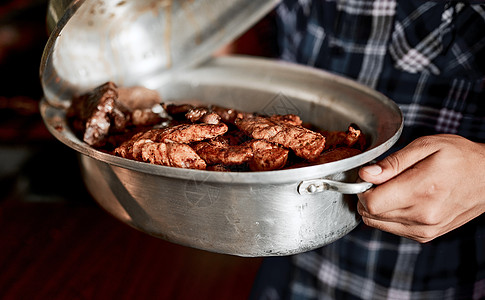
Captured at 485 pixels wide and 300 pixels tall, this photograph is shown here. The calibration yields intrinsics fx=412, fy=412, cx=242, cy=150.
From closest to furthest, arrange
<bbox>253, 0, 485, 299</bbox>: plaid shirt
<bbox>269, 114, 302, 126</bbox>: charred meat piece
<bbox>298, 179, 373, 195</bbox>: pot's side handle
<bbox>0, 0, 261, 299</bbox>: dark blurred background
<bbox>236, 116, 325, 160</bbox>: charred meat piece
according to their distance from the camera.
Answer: <bbox>298, 179, 373, 195</bbox>: pot's side handle < <bbox>236, 116, 325, 160</bbox>: charred meat piece < <bbox>269, 114, 302, 126</bbox>: charred meat piece < <bbox>0, 0, 261, 299</bbox>: dark blurred background < <bbox>253, 0, 485, 299</bbox>: plaid shirt

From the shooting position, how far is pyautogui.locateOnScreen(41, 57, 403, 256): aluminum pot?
2.27ft

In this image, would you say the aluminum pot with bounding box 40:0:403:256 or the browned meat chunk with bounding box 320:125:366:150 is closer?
the aluminum pot with bounding box 40:0:403:256

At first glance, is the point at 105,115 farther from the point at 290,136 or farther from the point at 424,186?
the point at 424,186

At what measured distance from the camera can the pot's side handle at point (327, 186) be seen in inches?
27.0

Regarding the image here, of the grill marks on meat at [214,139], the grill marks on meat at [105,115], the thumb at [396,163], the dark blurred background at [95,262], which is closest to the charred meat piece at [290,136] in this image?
the grill marks on meat at [214,139]

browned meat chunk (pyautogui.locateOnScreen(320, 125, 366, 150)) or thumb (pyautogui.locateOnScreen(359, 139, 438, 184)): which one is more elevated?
thumb (pyautogui.locateOnScreen(359, 139, 438, 184))

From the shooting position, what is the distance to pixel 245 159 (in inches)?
30.7

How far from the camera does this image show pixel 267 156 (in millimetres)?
772

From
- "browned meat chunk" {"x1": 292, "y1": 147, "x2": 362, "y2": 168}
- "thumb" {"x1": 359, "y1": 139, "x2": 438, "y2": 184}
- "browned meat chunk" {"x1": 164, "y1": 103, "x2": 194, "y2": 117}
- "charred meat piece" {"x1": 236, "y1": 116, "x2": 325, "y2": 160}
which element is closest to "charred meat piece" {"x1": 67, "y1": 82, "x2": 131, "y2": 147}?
"browned meat chunk" {"x1": 164, "y1": 103, "x2": 194, "y2": 117}

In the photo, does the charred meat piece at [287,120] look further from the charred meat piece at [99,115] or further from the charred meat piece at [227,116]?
the charred meat piece at [99,115]

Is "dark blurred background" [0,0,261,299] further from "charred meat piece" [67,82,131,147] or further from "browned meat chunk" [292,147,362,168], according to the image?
"browned meat chunk" [292,147,362,168]

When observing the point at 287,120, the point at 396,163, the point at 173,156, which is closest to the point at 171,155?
the point at 173,156

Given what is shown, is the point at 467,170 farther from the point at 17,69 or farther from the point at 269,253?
the point at 17,69

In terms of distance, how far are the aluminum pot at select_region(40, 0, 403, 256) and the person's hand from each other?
4 cm
